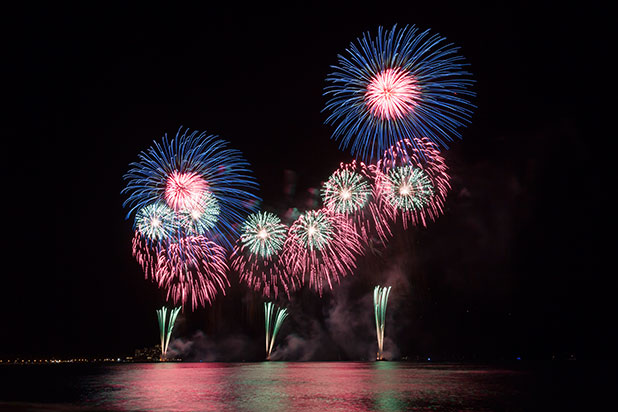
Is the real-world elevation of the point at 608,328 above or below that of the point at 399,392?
above

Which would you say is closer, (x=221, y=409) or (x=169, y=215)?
(x=221, y=409)

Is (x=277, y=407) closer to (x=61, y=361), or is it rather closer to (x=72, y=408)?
(x=72, y=408)

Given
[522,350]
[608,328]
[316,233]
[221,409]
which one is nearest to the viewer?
[221,409]

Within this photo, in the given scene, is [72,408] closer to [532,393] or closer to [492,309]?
[532,393]

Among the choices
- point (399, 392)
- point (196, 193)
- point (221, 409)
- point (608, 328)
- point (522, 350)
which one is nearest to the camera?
point (221, 409)

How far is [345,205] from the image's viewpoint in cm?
3969

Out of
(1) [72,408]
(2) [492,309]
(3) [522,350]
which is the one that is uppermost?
(2) [492,309]

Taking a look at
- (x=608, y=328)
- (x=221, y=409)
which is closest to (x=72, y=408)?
(x=221, y=409)

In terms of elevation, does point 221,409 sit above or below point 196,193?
below

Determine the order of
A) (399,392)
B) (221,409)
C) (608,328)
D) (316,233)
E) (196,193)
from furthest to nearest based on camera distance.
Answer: (608,328), (316,233), (196,193), (399,392), (221,409)

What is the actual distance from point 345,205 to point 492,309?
274 feet

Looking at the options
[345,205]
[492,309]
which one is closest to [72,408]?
[345,205]

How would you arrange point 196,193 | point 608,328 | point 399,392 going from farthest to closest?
1. point 608,328
2. point 196,193
3. point 399,392

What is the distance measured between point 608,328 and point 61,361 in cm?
12246
